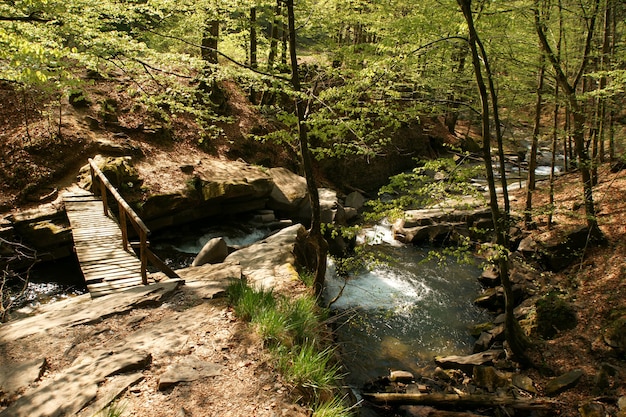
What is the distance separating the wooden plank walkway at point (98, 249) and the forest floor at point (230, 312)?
118cm

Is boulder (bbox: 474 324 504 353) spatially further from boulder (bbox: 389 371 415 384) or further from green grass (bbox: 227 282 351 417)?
green grass (bbox: 227 282 351 417)

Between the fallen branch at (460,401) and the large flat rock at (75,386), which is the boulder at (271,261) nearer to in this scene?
the fallen branch at (460,401)

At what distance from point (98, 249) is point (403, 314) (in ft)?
23.6

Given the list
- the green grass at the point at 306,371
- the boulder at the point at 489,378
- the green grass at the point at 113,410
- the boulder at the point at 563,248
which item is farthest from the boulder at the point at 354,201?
the green grass at the point at 113,410

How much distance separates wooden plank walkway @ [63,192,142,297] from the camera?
22.9 feet

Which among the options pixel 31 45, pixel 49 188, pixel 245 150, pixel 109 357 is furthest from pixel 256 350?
pixel 245 150

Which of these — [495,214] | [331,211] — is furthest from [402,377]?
[331,211]

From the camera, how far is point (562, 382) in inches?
252

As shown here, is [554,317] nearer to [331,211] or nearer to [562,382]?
[562,382]

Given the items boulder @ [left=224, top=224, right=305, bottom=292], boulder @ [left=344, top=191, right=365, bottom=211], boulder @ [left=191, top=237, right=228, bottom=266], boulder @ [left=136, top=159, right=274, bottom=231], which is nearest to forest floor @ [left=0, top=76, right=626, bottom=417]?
boulder @ [left=136, top=159, right=274, bottom=231]

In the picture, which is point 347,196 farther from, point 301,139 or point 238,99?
point 301,139

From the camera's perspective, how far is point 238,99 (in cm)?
1825

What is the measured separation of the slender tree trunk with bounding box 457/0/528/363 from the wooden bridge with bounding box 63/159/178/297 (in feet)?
19.5

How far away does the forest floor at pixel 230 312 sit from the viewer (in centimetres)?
381
